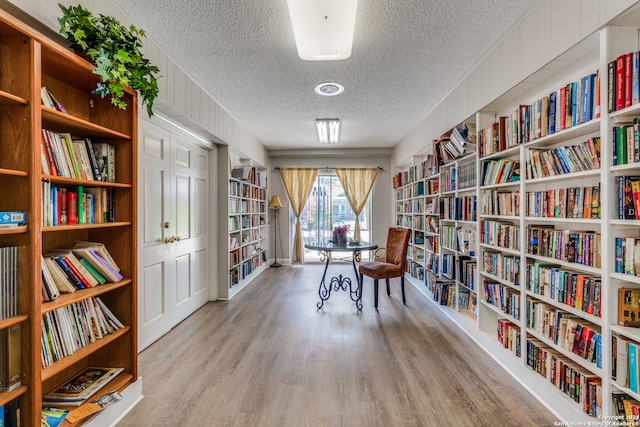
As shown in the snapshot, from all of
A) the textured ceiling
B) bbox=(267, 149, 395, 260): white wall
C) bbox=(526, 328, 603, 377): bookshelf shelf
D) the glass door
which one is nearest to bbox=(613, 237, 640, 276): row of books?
bbox=(526, 328, 603, 377): bookshelf shelf

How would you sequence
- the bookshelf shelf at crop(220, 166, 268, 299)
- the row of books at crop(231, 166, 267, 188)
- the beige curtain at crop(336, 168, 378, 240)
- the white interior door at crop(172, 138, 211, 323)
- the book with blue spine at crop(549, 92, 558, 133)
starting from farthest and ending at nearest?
the beige curtain at crop(336, 168, 378, 240) → the row of books at crop(231, 166, 267, 188) → the bookshelf shelf at crop(220, 166, 268, 299) → the white interior door at crop(172, 138, 211, 323) → the book with blue spine at crop(549, 92, 558, 133)

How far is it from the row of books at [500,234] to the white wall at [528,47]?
3.45ft

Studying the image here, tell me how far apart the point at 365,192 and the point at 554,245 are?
4764 mm

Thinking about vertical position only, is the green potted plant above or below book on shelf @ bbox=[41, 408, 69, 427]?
above

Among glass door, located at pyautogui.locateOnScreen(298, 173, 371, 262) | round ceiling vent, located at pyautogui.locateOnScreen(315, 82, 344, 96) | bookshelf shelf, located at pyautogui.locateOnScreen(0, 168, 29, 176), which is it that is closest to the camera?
bookshelf shelf, located at pyautogui.locateOnScreen(0, 168, 29, 176)

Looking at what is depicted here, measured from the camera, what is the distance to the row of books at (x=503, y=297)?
2289 millimetres

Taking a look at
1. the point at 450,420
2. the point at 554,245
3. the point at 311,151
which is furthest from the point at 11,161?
the point at 311,151

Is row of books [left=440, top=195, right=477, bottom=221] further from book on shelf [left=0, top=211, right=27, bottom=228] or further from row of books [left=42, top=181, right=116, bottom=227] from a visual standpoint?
book on shelf [left=0, top=211, right=27, bottom=228]

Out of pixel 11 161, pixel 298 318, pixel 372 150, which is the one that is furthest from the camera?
pixel 372 150

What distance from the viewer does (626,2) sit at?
1332 millimetres

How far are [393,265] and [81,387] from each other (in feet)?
10.6

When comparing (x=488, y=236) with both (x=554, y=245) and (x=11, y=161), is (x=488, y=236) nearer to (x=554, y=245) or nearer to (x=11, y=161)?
(x=554, y=245)

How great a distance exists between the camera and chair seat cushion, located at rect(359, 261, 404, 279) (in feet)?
12.2

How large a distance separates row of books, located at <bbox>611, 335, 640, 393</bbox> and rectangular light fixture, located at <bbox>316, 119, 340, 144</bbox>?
3.71m
